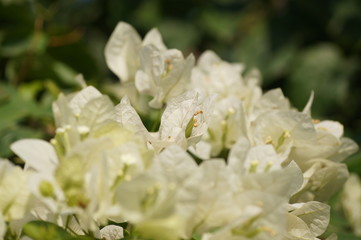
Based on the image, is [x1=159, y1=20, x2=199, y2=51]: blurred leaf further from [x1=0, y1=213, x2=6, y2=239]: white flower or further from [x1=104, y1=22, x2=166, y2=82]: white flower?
[x1=0, y1=213, x2=6, y2=239]: white flower

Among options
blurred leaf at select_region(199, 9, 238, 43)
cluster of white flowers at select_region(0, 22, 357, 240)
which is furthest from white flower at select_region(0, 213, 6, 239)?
blurred leaf at select_region(199, 9, 238, 43)

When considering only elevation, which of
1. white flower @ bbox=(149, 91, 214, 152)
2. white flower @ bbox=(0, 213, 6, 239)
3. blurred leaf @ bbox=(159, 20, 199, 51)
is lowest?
blurred leaf @ bbox=(159, 20, 199, 51)

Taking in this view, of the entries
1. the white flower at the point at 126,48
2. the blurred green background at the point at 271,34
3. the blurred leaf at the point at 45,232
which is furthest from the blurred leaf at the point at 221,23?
the blurred leaf at the point at 45,232

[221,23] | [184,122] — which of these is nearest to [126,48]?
[184,122]

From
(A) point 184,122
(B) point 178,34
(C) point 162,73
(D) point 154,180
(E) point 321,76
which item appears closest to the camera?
(D) point 154,180

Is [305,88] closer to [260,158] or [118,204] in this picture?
[260,158]

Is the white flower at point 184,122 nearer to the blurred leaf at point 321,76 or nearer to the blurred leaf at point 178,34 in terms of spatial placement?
the blurred leaf at point 321,76

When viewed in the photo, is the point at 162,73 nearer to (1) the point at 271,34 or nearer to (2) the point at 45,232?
(2) the point at 45,232

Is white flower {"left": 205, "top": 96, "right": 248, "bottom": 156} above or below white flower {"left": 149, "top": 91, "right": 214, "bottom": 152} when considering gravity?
below

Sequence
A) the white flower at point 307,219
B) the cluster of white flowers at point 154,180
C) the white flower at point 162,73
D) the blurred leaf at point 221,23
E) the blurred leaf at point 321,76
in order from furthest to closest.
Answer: the blurred leaf at point 221,23 < the blurred leaf at point 321,76 < the white flower at point 162,73 < the white flower at point 307,219 < the cluster of white flowers at point 154,180

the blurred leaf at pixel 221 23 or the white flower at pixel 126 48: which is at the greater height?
the white flower at pixel 126 48

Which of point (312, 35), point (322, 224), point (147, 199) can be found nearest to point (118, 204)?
point (147, 199)
